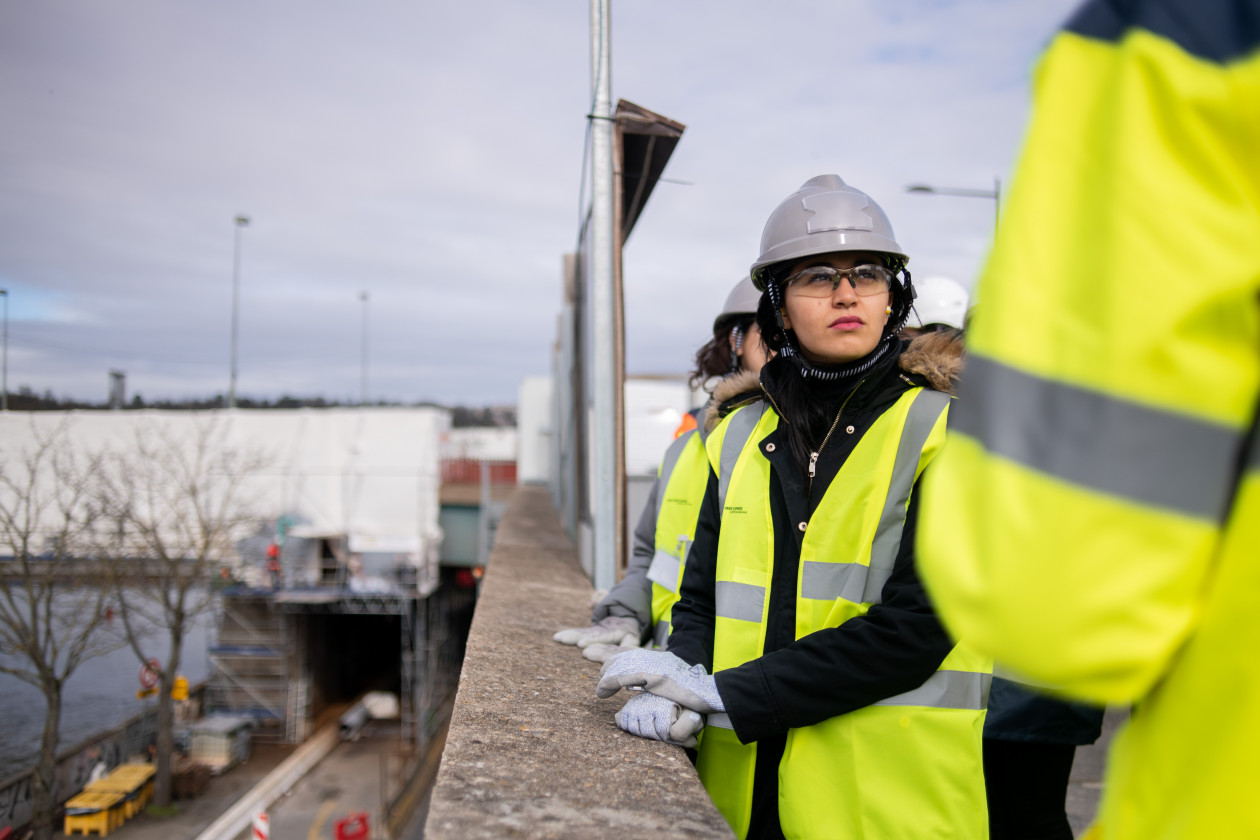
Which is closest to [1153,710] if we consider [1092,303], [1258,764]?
[1258,764]

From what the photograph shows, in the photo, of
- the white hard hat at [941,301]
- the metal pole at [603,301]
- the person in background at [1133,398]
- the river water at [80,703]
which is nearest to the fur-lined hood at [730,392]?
the person in background at [1133,398]

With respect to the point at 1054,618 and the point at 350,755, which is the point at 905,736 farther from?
the point at 350,755

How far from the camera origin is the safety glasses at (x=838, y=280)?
6.68ft

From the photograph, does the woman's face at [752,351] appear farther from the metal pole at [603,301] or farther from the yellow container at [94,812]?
the yellow container at [94,812]

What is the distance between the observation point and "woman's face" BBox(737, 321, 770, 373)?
373 centimetres

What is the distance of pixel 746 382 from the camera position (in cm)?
242

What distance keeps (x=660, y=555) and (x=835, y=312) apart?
1138 millimetres

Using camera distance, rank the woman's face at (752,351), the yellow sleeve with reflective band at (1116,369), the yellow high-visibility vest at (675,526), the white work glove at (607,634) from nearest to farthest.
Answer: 1. the yellow sleeve with reflective band at (1116,369)
2. the yellow high-visibility vest at (675,526)
3. the white work glove at (607,634)
4. the woman's face at (752,351)

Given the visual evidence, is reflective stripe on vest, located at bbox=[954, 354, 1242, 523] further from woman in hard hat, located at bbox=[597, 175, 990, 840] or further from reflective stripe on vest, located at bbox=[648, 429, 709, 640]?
reflective stripe on vest, located at bbox=[648, 429, 709, 640]

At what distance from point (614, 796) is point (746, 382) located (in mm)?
1210

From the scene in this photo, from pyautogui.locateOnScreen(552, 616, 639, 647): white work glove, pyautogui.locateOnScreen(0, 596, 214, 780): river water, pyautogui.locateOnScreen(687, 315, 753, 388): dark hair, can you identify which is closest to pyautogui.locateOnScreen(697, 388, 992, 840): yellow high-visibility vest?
pyautogui.locateOnScreen(552, 616, 639, 647): white work glove

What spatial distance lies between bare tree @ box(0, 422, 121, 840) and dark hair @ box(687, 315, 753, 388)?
8.67 meters

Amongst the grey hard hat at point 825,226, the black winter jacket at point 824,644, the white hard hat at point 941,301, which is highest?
the white hard hat at point 941,301

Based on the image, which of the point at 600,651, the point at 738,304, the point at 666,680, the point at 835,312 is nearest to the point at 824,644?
the point at 666,680
